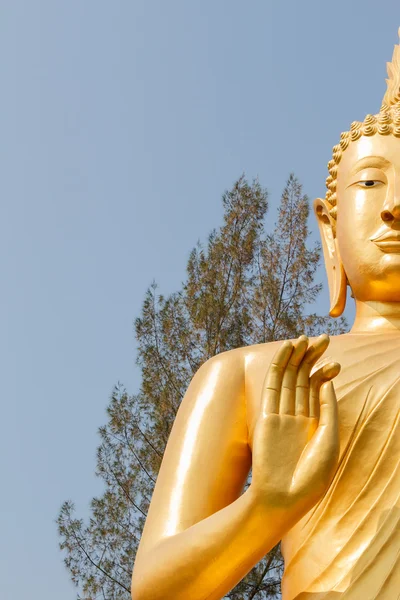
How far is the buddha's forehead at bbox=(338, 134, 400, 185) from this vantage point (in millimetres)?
3512

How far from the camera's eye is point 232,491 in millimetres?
3143

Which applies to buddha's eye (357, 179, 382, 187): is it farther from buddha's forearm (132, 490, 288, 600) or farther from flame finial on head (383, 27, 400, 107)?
buddha's forearm (132, 490, 288, 600)

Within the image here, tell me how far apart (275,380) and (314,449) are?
0.23 m

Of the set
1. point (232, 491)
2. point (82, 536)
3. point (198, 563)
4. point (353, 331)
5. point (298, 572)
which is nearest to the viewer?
point (198, 563)

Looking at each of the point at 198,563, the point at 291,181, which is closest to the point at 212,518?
the point at 198,563

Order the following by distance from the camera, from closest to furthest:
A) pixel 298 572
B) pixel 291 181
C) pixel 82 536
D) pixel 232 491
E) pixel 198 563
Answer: pixel 198 563
pixel 298 572
pixel 232 491
pixel 82 536
pixel 291 181

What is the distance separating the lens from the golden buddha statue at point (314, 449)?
8.74 feet

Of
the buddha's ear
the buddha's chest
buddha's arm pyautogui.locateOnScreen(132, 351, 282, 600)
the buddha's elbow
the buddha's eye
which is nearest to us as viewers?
buddha's arm pyautogui.locateOnScreen(132, 351, 282, 600)

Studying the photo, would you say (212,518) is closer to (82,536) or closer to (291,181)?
(82,536)

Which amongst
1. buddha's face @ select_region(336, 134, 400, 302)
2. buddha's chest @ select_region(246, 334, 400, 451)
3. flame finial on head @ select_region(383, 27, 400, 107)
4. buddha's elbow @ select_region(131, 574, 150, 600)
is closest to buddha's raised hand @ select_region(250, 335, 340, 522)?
buddha's chest @ select_region(246, 334, 400, 451)

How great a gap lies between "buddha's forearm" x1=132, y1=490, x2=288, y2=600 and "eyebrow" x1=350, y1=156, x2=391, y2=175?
54.9 inches

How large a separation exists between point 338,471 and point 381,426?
20cm

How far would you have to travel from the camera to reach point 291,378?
109 inches

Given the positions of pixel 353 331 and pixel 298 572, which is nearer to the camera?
pixel 298 572
